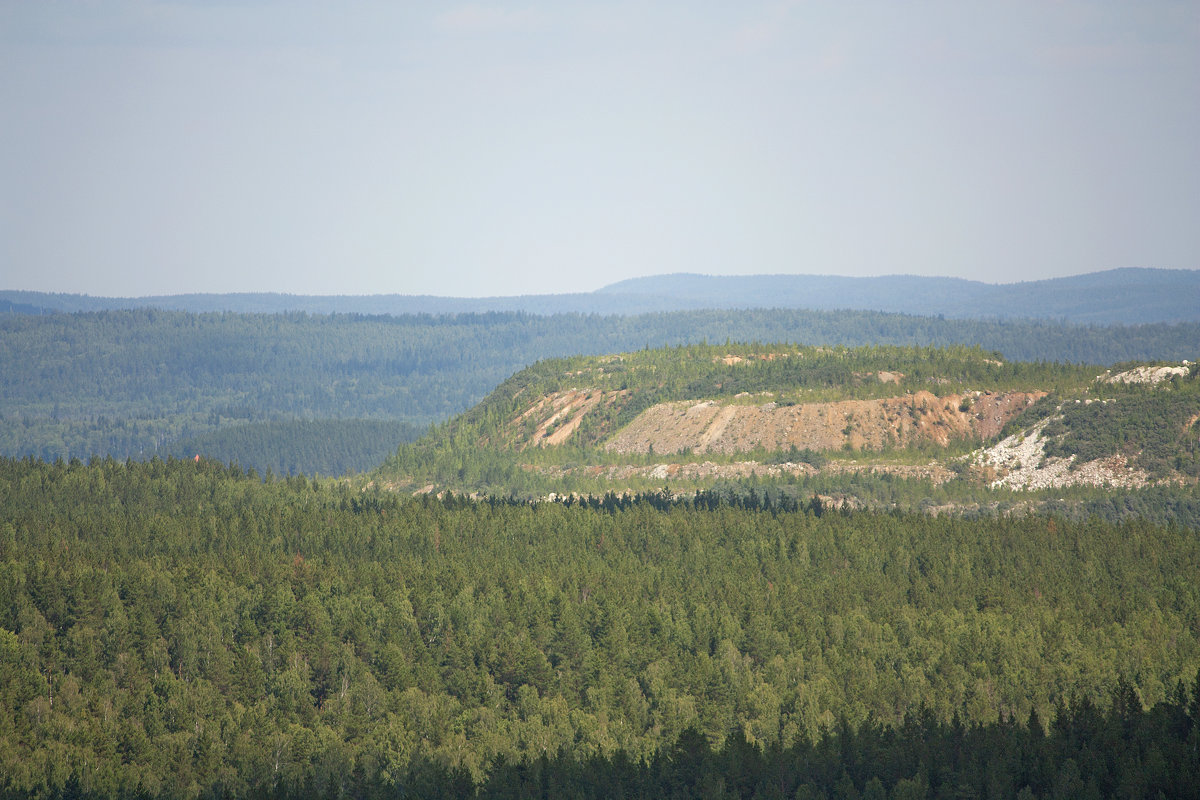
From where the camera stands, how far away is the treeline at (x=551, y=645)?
107 meters

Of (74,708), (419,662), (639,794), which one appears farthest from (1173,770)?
(74,708)

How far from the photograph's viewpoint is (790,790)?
330 ft

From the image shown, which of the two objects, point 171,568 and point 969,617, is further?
point 171,568

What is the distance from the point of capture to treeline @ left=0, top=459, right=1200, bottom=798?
106875mm

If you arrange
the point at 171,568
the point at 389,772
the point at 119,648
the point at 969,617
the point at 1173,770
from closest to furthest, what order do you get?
the point at 1173,770 → the point at 389,772 → the point at 119,648 → the point at 969,617 → the point at 171,568

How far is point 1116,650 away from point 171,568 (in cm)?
8195

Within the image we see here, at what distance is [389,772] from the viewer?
106m

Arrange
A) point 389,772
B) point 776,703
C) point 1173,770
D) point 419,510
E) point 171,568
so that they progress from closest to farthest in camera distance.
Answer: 1. point 1173,770
2. point 389,772
3. point 776,703
4. point 171,568
5. point 419,510

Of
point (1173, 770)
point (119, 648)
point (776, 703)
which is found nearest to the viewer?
point (1173, 770)

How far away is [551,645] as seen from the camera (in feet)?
423

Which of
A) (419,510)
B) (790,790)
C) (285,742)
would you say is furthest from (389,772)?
(419,510)

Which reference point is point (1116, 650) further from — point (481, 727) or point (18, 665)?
point (18, 665)

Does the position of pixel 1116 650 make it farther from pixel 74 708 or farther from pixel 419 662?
pixel 74 708

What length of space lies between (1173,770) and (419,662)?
57938 mm
